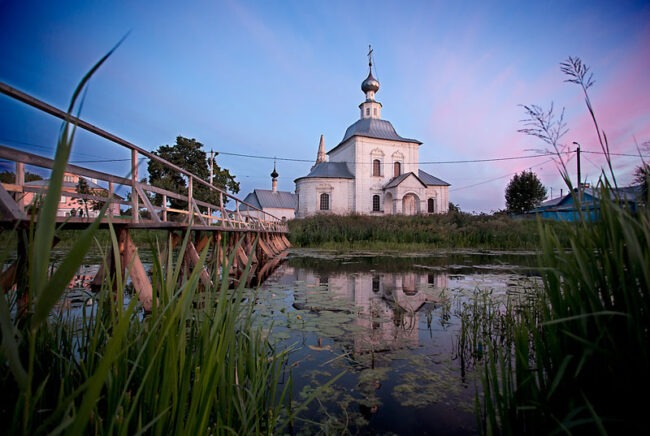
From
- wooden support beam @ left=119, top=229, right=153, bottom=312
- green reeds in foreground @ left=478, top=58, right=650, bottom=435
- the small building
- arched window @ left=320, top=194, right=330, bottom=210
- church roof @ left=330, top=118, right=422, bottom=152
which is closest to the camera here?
green reeds in foreground @ left=478, top=58, right=650, bottom=435

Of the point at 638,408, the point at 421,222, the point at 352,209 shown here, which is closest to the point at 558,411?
the point at 638,408

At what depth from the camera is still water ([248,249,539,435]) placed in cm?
173

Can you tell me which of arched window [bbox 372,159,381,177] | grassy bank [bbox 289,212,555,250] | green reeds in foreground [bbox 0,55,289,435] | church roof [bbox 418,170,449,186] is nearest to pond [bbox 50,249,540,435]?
green reeds in foreground [bbox 0,55,289,435]

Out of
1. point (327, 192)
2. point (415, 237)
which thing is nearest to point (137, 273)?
point (415, 237)

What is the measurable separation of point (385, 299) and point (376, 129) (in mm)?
31359

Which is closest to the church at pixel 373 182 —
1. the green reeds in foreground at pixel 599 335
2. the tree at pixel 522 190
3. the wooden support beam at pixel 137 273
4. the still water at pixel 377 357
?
the tree at pixel 522 190

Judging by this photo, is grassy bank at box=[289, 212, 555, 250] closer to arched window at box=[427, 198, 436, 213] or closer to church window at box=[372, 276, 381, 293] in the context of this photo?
church window at box=[372, 276, 381, 293]

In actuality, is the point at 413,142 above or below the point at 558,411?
above

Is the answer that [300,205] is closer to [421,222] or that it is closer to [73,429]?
[421,222]

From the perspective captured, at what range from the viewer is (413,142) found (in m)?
33.4

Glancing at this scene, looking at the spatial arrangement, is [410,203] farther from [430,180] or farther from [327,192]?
[327,192]

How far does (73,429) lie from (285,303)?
3.72 meters

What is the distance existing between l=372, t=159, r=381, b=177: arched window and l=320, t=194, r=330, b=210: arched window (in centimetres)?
528

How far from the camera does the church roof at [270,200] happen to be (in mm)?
38219
